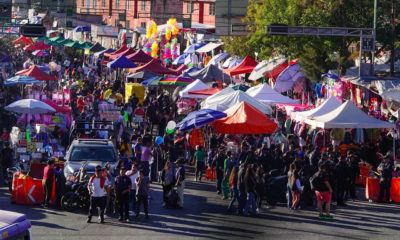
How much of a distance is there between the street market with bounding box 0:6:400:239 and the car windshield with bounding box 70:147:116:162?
0.09 feet

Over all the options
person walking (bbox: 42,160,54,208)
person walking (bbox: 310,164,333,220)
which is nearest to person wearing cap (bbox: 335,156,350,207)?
person walking (bbox: 310,164,333,220)

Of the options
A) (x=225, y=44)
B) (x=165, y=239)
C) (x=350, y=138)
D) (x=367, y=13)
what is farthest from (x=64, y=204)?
(x=225, y=44)

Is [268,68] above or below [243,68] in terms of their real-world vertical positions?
below

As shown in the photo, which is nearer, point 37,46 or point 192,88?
point 192,88

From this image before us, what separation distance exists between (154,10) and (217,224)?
83.2 meters

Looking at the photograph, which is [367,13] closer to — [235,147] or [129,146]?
[235,147]

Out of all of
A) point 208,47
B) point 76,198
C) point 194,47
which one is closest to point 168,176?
point 76,198

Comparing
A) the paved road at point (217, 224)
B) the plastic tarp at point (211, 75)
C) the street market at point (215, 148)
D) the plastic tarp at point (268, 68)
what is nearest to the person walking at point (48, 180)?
the street market at point (215, 148)

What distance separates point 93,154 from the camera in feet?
72.2

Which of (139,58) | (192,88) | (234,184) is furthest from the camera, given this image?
(139,58)

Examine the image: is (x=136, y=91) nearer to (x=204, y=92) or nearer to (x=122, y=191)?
(x=204, y=92)

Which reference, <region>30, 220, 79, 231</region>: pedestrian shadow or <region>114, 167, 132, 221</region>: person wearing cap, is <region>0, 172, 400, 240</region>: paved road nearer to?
<region>30, 220, 79, 231</region>: pedestrian shadow

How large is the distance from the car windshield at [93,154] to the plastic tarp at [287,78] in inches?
636

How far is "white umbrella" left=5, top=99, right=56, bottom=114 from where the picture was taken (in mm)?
28656
